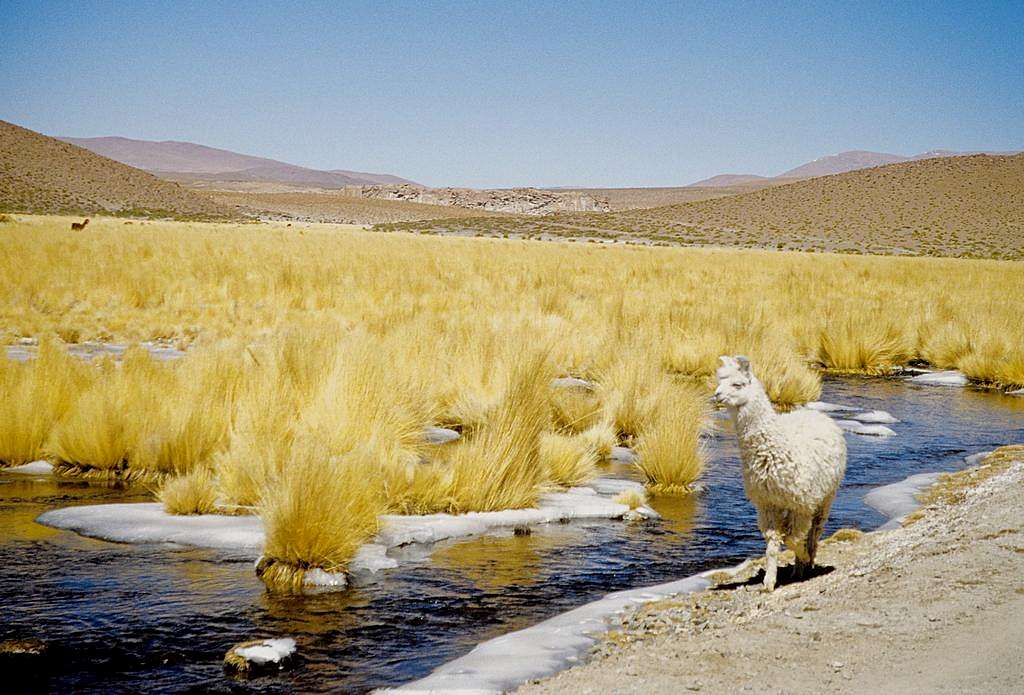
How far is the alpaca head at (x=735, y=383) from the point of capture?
15.9 feet

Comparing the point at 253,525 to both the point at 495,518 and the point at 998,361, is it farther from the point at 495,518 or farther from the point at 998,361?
the point at 998,361

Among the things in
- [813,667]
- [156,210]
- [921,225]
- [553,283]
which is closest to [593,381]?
[813,667]

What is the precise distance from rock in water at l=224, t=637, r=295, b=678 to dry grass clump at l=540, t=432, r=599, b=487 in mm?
3378

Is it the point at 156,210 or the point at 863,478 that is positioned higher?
the point at 156,210

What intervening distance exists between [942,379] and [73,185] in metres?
80.1

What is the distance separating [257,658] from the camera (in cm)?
400

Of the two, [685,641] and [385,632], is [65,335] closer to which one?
[385,632]

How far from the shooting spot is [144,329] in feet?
44.6

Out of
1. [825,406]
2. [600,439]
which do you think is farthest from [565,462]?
[825,406]

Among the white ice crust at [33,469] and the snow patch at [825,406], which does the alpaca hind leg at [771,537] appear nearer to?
the white ice crust at [33,469]

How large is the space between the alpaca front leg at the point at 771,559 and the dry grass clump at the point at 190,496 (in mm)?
3523

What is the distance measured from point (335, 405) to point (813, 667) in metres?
4.66

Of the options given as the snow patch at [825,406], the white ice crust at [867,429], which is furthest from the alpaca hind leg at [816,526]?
the snow patch at [825,406]

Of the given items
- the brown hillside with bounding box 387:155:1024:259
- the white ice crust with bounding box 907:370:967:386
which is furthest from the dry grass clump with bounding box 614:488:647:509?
the brown hillside with bounding box 387:155:1024:259
